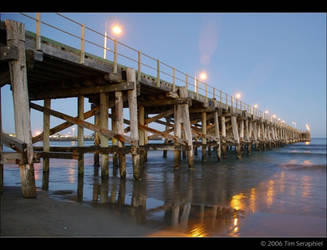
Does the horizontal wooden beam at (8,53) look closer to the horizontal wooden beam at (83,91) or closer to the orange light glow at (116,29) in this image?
the horizontal wooden beam at (83,91)

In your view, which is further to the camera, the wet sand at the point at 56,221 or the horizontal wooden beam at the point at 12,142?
the horizontal wooden beam at the point at 12,142

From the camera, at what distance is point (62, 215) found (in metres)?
5.20

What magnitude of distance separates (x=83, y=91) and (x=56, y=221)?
7085mm

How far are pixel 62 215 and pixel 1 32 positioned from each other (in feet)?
15.3

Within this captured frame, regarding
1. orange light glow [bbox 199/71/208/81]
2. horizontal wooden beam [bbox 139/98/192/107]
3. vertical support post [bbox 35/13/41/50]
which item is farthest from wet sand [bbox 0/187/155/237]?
orange light glow [bbox 199/71/208/81]

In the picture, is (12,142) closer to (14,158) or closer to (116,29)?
(14,158)

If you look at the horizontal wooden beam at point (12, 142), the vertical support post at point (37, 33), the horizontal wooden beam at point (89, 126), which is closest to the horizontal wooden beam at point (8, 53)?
the vertical support post at point (37, 33)

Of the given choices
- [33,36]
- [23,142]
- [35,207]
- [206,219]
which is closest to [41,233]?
[35,207]

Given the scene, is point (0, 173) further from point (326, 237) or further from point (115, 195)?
point (326, 237)

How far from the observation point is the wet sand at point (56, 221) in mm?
4215

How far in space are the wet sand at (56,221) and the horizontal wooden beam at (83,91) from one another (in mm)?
5322

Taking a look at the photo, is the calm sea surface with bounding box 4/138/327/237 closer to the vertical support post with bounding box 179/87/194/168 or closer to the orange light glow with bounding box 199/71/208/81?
the vertical support post with bounding box 179/87/194/168

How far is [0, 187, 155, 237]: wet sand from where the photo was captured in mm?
4215

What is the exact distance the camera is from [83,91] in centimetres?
1095
